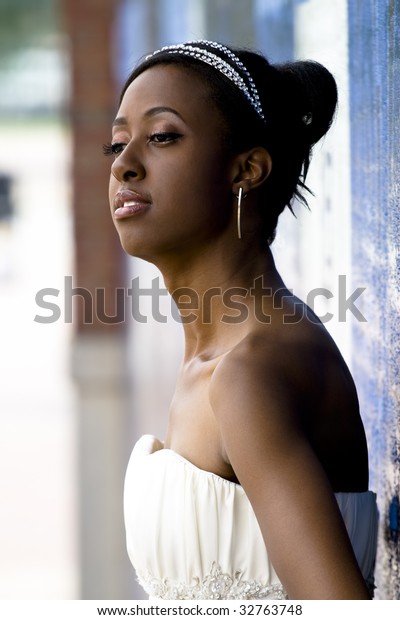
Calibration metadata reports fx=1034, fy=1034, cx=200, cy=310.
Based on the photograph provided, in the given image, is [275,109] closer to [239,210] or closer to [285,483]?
[239,210]

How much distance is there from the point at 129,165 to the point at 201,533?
62 cm

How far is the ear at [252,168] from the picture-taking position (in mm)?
1789

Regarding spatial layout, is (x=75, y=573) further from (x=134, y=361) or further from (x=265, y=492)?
(x=265, y=492)

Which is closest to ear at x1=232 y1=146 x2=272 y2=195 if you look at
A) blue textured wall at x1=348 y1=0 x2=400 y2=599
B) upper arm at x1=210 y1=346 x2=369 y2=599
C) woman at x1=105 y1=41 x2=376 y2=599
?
woman at x1=105 y1=41 x2=376 y2=599

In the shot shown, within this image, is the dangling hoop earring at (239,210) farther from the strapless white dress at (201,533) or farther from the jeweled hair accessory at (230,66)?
the strapless white dress at (201,533)

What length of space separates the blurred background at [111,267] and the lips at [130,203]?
437 millimetres

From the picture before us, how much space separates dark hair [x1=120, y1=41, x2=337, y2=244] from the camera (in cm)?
178

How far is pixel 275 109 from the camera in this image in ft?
6.03

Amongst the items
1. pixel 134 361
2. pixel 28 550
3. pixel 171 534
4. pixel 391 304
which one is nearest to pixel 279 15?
pixel 391 304

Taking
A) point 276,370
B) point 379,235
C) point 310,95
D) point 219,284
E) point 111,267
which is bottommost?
point 276,370

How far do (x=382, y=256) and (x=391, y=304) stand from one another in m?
0.11

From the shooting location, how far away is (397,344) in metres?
1.85

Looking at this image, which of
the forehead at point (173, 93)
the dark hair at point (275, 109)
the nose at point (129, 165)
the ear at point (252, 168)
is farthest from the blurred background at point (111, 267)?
the nose at point (129, 165)

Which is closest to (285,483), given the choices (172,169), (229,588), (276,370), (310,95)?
(276,370)
